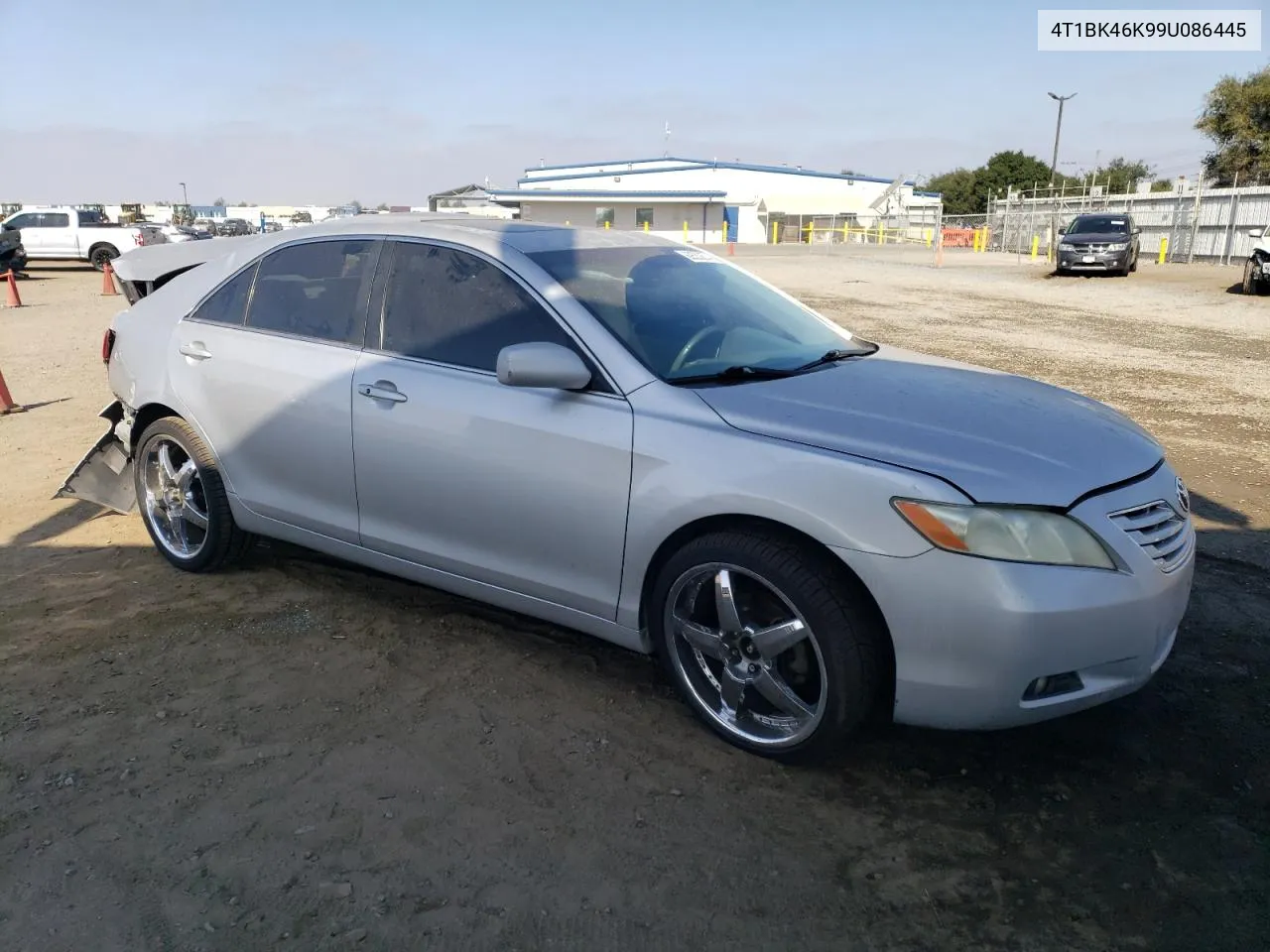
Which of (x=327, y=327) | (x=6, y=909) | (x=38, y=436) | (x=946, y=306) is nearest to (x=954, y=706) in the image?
(x=6, y=909)

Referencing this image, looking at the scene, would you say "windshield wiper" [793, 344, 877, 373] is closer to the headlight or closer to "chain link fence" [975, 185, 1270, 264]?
the headlight

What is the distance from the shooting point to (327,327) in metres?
4.10

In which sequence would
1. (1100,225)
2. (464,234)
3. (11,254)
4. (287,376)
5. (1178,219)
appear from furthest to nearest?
(1178,219) < (1100,225) < (11,254) < (287,376) < (464,234)

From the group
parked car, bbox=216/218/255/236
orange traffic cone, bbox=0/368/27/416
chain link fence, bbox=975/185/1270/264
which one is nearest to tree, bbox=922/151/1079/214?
chain link fence, bbox=975/185/1270/264

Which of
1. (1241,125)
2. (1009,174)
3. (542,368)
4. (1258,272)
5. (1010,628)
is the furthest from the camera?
(1009,174)

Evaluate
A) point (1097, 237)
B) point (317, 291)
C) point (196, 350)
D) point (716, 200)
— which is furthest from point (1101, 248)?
point (716, 200)

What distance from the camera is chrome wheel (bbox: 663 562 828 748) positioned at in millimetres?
2992

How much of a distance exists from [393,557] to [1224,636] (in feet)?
11.0

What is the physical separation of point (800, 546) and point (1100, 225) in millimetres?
26533

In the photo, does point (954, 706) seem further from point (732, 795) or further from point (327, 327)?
point (327, 327)

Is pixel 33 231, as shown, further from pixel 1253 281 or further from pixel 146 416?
pixel 1253 281

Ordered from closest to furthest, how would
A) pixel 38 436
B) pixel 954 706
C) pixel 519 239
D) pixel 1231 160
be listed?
1. pixel 954 706
2. pixel 519 239
3. pixel 38 436
4. pixel 1231 160

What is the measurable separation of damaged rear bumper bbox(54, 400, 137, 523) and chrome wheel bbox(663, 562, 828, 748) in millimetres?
3667

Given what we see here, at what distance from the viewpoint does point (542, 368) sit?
322 centimetres
